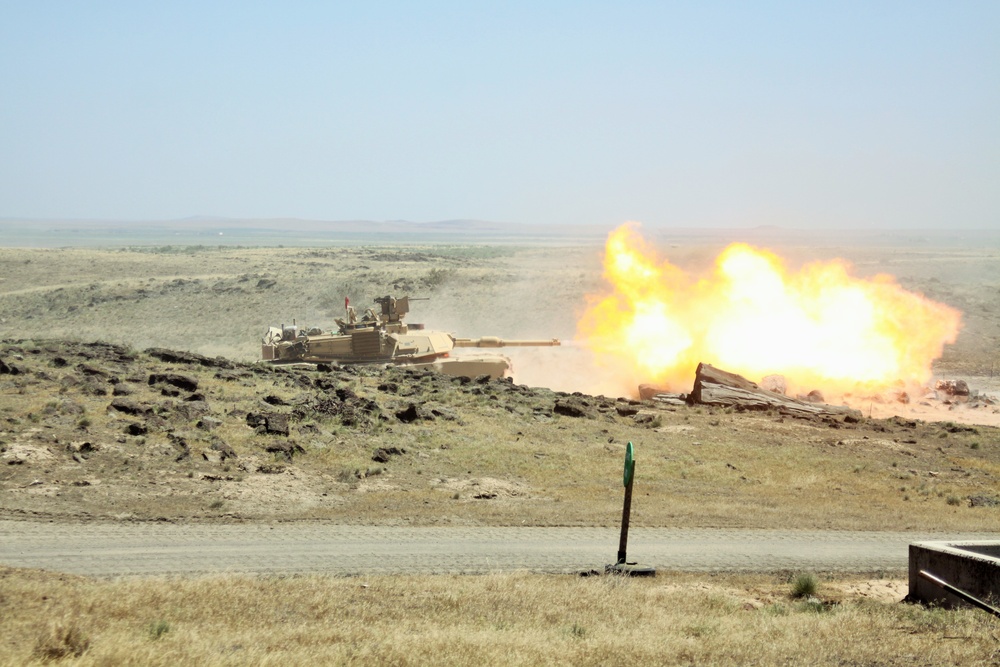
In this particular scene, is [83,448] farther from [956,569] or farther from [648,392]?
[648,392]

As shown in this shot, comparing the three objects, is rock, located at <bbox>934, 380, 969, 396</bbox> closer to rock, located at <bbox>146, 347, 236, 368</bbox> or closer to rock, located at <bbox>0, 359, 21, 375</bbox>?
rock, located at <bbox>146, 347, 236, 368</bbox>

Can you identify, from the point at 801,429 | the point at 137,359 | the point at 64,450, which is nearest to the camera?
the point at 64,450

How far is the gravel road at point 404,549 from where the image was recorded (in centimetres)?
1645

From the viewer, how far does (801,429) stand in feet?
116

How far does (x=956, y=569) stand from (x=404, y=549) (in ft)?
29.2

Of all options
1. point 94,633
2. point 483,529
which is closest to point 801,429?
point 483,529

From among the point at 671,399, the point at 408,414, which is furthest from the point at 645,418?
the point at 408,414

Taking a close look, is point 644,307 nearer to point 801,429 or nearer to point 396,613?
point 801,429

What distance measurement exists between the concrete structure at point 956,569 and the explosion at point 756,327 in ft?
105

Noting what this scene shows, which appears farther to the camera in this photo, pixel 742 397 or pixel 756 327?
pixel 756 327

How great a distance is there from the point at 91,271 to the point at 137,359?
7019 centimetres

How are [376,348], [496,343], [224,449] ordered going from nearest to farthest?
[224,449] → [376,348] → [496,343]

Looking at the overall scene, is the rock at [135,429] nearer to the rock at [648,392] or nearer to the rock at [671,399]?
Result: the rock at [671,399]

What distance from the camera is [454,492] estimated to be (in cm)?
2348
